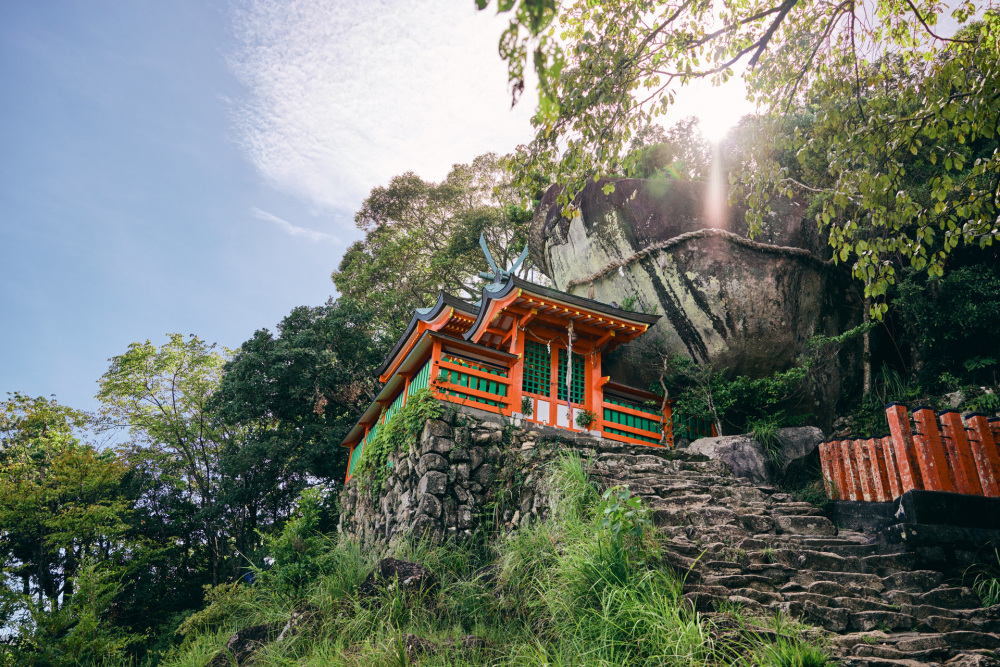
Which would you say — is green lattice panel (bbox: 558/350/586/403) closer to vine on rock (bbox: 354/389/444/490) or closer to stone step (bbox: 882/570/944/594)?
vine on rock (bbox: 354/389/444/490)

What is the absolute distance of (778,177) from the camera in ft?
20.2

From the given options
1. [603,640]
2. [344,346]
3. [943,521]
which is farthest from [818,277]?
[344,346]

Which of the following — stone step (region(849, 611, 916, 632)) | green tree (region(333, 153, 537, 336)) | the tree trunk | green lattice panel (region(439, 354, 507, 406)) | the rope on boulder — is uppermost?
green tree (region(333, 153, 537, 336))

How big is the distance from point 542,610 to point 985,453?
4.69 metres

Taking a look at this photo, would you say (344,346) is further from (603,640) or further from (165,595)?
(603,640)

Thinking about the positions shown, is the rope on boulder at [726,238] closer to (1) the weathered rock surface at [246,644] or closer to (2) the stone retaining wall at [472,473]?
(2) the stone retaining wall at [472,473]

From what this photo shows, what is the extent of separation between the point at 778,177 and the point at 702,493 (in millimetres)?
3802

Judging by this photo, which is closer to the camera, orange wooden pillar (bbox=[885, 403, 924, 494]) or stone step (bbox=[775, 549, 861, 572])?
stone step (bbox=[775, 549, 861, 572])

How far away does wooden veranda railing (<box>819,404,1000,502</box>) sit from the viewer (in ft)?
18.9

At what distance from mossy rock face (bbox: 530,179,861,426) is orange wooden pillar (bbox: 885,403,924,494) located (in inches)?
261

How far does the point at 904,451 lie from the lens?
595 centimetres

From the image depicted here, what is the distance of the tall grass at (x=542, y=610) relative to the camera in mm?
4129

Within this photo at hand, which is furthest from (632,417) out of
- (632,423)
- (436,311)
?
(436,311)

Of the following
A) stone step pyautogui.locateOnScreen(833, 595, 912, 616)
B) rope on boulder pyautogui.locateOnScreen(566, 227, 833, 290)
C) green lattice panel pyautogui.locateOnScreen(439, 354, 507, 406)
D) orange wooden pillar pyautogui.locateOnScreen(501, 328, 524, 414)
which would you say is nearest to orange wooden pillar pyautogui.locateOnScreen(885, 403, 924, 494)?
stone step pyautogui.locateOnScreen(833, 595, 912, 616)
